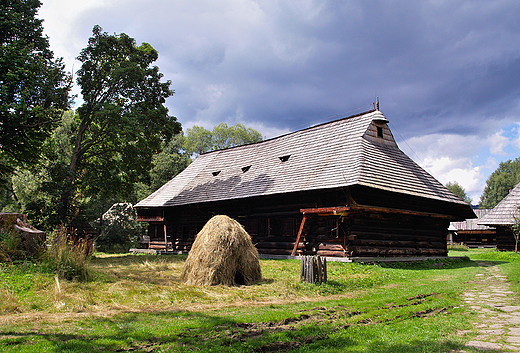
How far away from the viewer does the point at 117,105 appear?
20984 mm

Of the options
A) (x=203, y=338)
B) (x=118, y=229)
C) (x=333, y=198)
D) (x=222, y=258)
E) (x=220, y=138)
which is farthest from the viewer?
(x=220, y=138)

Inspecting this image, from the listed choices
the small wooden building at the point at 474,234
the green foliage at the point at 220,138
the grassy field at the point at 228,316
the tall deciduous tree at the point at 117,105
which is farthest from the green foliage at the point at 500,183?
the grassy field at the point at 228,316

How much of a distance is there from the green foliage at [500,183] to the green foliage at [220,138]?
50579mm

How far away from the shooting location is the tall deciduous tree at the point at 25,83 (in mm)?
16078

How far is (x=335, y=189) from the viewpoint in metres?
16.3

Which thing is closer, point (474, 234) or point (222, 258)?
point (222, 258)

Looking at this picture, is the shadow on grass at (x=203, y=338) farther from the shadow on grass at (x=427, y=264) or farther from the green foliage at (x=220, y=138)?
the green foliage at (x=220, y=138)

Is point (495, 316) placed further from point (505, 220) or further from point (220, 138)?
point (220, 138)

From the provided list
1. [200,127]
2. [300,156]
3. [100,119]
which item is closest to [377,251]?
[300,156]

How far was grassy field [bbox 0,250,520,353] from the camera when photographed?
4.59 m

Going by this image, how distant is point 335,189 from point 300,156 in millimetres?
5257

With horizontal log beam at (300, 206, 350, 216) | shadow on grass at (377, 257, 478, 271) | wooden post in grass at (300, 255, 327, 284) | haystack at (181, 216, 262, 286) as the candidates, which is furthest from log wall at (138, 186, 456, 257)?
haystack at (181, 216, 262, 286)

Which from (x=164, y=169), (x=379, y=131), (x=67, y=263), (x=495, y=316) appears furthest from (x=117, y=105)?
(x=164, y=169)

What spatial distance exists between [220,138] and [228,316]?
5933 cm
